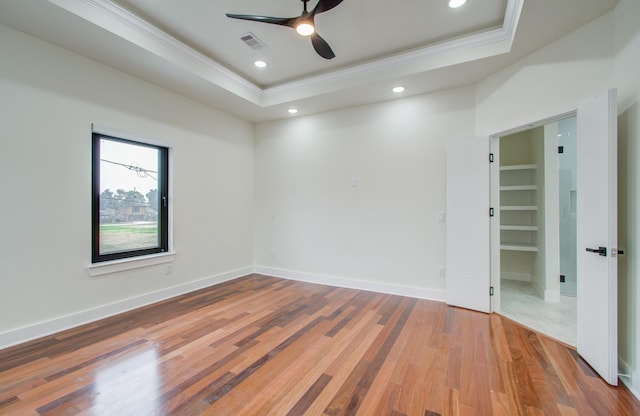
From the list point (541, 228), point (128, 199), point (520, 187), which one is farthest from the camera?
point (520, 187)

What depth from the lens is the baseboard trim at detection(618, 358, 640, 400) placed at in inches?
72.5

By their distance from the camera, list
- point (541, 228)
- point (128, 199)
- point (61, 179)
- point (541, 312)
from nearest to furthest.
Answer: point (61, 179)
point (541, 312)
point (128, 199)
point (541, 228)

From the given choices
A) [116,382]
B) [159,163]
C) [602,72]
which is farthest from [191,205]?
[602,72]

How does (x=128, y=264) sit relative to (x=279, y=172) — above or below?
below

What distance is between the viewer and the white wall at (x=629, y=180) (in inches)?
74.9

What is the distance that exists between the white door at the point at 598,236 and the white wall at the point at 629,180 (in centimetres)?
12

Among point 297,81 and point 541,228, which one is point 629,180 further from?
point 297,81

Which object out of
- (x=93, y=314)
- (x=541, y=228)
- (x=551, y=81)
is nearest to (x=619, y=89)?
(x=551, y=81)

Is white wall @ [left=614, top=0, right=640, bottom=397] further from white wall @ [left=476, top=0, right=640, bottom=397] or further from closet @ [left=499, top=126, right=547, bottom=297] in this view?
closet @ [left=499, top=126, right=547, bottom=297]

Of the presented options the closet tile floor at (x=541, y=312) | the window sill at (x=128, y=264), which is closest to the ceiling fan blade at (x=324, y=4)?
the window sill at (x=128, y=264)

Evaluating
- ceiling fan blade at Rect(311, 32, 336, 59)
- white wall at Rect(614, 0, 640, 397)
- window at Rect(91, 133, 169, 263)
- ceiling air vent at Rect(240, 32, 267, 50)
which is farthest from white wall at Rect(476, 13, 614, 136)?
window at Rect(91, 133, 169, 263)

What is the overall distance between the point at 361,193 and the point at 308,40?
84.9 inches

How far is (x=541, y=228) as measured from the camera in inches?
152

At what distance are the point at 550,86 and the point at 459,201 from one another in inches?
56.0
